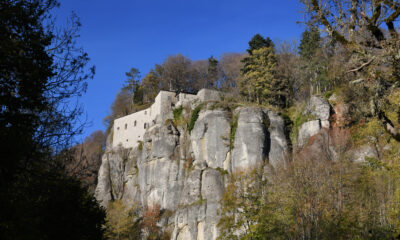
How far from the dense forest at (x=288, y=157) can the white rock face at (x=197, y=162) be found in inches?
84.2

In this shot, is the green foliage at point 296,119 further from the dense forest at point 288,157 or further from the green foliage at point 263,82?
the green foliage at point 263,82

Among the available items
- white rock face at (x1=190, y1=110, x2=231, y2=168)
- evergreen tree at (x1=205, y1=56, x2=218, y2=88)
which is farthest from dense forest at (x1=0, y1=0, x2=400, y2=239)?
evergreen tree at (x1=205, y1=56, x2=218, y2=88)

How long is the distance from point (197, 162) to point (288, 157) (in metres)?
10.4

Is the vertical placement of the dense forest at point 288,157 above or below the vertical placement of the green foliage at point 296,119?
below

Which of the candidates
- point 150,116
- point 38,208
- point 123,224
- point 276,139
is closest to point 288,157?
point 276,139

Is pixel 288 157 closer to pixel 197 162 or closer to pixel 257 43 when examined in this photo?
pixel 197 162

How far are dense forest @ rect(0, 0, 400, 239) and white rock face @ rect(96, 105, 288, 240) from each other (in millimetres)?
2140

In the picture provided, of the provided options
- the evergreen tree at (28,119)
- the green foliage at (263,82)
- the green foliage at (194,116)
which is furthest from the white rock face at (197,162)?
the evergreen tree at (28,119)

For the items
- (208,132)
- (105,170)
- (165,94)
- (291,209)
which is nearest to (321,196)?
(291,209)

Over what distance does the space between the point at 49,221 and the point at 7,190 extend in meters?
5.29

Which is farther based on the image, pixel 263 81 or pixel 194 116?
pixel 263 81

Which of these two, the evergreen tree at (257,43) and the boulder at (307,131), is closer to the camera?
the boulder at (307,131)

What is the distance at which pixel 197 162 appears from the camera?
40812 millimetres

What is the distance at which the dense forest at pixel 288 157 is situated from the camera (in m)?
8.88
